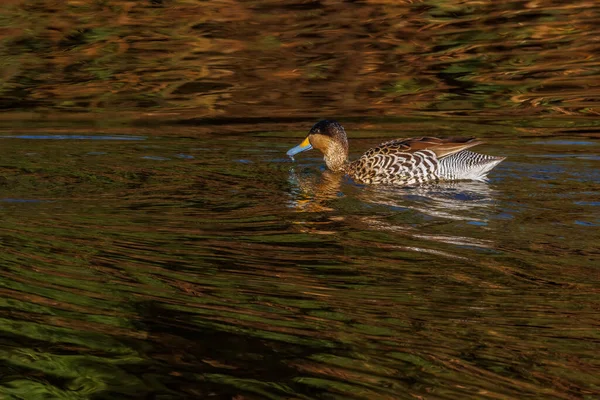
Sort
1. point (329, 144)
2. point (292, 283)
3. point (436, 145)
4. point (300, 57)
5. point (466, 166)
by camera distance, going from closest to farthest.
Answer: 1. point (292, 283)
2. point (466, 166)
3. point (436, 145)
4. point (329, 144)
5. point (300, 57)

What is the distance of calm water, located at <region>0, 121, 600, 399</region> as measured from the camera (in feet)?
17.5

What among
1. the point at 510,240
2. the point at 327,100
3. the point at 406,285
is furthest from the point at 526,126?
the point at 406,285

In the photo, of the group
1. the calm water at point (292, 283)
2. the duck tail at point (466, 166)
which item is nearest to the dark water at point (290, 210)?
the calm water at point (292, 283)

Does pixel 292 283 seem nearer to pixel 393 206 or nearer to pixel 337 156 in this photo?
pixel 393 206

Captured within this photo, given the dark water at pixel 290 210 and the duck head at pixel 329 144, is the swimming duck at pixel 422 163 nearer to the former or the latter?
the dark water at pixel 290 210

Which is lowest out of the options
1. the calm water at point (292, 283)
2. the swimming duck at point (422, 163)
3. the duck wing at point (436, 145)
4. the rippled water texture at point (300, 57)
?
the calm water at point (292, 283)

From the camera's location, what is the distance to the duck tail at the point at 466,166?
9.96m

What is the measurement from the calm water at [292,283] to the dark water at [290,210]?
0.07ft

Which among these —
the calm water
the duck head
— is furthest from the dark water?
the duck head

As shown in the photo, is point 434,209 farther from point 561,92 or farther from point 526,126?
point 561,92

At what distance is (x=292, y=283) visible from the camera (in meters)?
6.83

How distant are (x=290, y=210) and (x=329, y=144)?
252cm

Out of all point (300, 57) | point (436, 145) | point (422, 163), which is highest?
point (300, 57)

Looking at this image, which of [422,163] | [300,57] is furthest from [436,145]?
[300,57]
